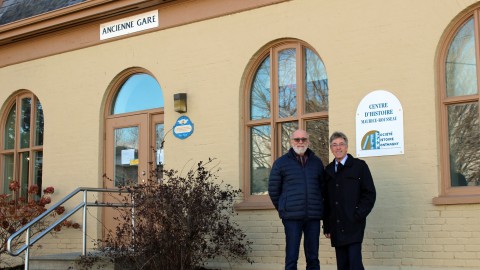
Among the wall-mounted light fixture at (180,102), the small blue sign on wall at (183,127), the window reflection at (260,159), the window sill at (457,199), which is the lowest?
the window sill at (457,199)

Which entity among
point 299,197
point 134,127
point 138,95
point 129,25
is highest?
point 129,25

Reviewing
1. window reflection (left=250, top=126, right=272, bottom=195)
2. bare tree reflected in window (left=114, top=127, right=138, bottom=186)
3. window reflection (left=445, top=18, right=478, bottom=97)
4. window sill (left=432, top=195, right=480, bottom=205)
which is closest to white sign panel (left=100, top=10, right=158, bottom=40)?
bare tree reflected in window (left=114, top=127, right=138, bottom=186)

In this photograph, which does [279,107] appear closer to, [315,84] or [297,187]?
[315,84]

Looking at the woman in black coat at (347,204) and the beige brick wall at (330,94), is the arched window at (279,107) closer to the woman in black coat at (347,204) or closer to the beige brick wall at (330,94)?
the beige brick wall at (330,94)

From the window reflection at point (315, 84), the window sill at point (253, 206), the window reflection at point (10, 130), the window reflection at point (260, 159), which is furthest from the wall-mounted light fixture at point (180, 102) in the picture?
the window reflection at point (10, 130)

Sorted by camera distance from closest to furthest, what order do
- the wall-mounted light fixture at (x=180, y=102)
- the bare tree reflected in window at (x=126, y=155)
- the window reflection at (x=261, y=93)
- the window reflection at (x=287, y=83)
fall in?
the window reflection at (x=287, y=83), the window reflection at (x=261, y=93), the wall-mounted light fixture at (x=180, y=102), the bare tree reflected in window at (x=126, y=155)

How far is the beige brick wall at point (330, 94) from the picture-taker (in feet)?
28.0

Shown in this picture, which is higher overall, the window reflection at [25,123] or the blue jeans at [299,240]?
the window reflection at [25,123]

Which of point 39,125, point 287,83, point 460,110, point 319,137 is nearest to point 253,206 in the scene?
point 319,137

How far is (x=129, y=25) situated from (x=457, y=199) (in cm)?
618

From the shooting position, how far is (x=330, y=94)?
9453 mm

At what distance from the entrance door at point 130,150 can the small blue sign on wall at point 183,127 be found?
52cm

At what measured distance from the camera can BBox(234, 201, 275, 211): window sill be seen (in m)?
9.84

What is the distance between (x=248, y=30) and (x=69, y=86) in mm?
3815
